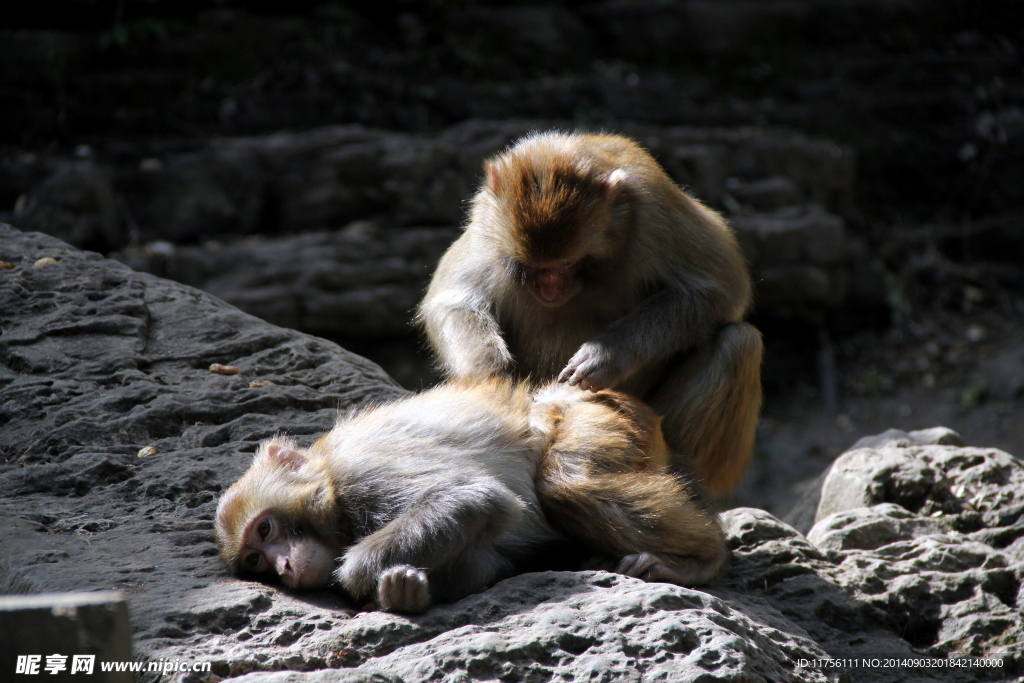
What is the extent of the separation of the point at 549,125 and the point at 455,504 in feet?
27.2

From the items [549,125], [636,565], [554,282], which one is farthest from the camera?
[549,125]

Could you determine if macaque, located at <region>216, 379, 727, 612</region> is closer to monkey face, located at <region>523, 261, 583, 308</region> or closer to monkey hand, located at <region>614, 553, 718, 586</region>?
monkey hand, located at <region>614, 553, 718, 586</region>

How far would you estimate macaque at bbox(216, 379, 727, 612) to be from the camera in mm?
3447

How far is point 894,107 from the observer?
12641 mm

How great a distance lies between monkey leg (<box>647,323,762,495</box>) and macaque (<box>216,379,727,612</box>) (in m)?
0.71

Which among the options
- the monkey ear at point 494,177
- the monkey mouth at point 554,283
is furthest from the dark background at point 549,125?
the monkey mouth at point 554,283

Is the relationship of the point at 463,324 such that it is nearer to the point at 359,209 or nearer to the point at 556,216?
the point at 556,216

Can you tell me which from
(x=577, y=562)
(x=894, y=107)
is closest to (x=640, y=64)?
(x=894, y=107)

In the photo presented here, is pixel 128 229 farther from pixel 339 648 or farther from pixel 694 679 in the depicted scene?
pixel 694 679

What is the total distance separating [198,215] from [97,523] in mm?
7176

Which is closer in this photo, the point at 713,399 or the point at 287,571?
the point at 287,571

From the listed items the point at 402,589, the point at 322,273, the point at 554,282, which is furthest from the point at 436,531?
the point at 322,273

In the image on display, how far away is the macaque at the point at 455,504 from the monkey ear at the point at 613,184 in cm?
113

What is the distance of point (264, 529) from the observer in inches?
141
